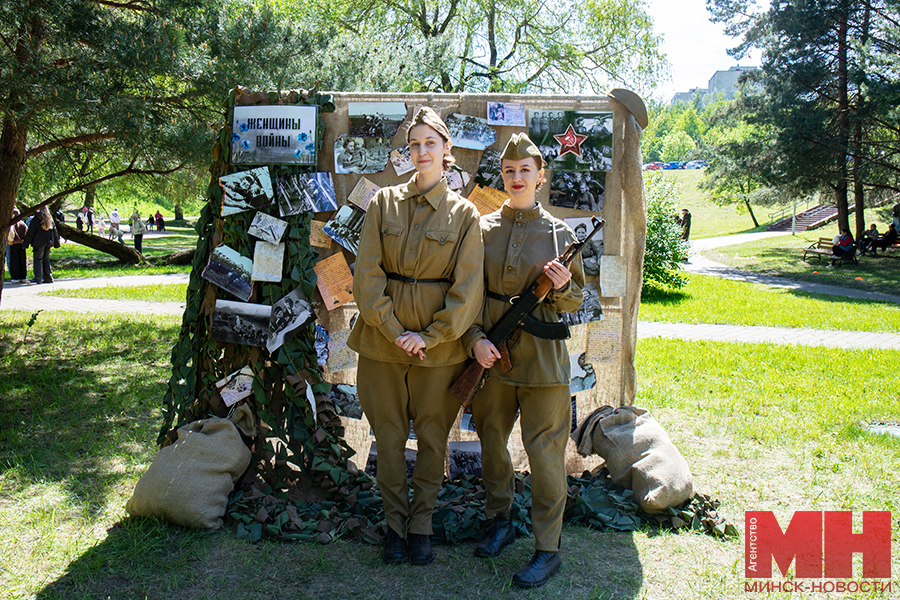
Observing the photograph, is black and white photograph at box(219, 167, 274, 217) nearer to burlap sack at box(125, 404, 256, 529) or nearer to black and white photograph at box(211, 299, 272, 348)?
black and white photograph at box(211, 299, 272, 348)

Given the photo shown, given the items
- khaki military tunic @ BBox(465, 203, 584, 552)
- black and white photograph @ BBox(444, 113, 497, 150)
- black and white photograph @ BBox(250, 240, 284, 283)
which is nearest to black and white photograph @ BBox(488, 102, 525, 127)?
black and white photograph @ BBox(444, 113, 497, 150)

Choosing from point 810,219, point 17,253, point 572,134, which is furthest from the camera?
point 810,219

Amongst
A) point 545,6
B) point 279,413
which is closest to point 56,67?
point 279,413

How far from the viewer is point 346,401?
421cm

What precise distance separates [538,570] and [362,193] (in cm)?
235

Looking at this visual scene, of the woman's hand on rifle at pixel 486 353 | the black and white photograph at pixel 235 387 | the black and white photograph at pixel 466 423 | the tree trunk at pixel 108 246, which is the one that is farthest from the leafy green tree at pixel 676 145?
the woman's hand on rifle at pixel 486 353

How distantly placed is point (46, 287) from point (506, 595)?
534 inches

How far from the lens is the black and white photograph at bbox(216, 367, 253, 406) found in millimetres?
3949

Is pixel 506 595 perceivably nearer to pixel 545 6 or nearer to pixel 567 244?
pixel 567 244

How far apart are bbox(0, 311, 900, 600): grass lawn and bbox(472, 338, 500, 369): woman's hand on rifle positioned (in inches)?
41.0

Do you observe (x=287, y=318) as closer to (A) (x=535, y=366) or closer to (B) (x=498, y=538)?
(A) (x=535, y=366)

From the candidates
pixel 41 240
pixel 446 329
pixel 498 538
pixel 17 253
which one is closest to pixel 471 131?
pixel 446 329

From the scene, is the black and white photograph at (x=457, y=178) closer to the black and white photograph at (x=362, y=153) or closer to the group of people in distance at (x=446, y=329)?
the black and white photograph at (x=362, y=153)

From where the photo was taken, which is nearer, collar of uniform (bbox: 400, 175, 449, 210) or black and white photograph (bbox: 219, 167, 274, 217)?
collar of uniform (bbox: 400, 175, 449, 210)
